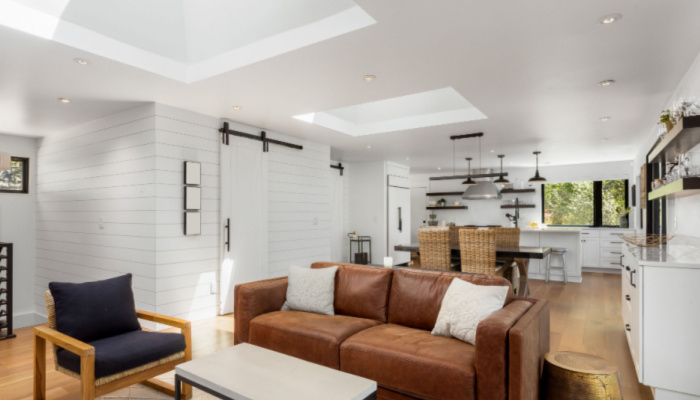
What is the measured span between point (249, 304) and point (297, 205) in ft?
10.2

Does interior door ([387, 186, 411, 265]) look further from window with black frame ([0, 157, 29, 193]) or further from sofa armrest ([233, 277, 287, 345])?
window with black frame ([0, 157, 29, 193])

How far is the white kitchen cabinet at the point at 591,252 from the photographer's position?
8.67 meters

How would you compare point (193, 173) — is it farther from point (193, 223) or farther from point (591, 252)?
point (591, 252)

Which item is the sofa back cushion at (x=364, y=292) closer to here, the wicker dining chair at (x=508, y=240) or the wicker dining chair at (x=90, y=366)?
the wicker dining chair at (x=90, y=366)

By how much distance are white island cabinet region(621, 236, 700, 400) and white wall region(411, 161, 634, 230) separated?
7548 mm

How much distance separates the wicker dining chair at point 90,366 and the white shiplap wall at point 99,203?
1564 millimetres

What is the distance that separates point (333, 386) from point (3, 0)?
3129 mm

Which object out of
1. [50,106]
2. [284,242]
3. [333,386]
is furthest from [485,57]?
[50,106]

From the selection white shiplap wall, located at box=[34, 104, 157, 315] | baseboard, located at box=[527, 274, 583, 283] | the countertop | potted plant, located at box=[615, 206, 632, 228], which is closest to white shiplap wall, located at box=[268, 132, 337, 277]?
white shiplap wall, located at box=[34, 104, 157, 315]

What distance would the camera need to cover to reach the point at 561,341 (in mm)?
3926

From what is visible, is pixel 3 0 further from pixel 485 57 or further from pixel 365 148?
pixel 365 148

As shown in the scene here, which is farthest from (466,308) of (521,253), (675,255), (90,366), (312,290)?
(521,253)

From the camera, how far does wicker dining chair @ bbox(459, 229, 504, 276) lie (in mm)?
4598

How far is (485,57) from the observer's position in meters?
3.08
